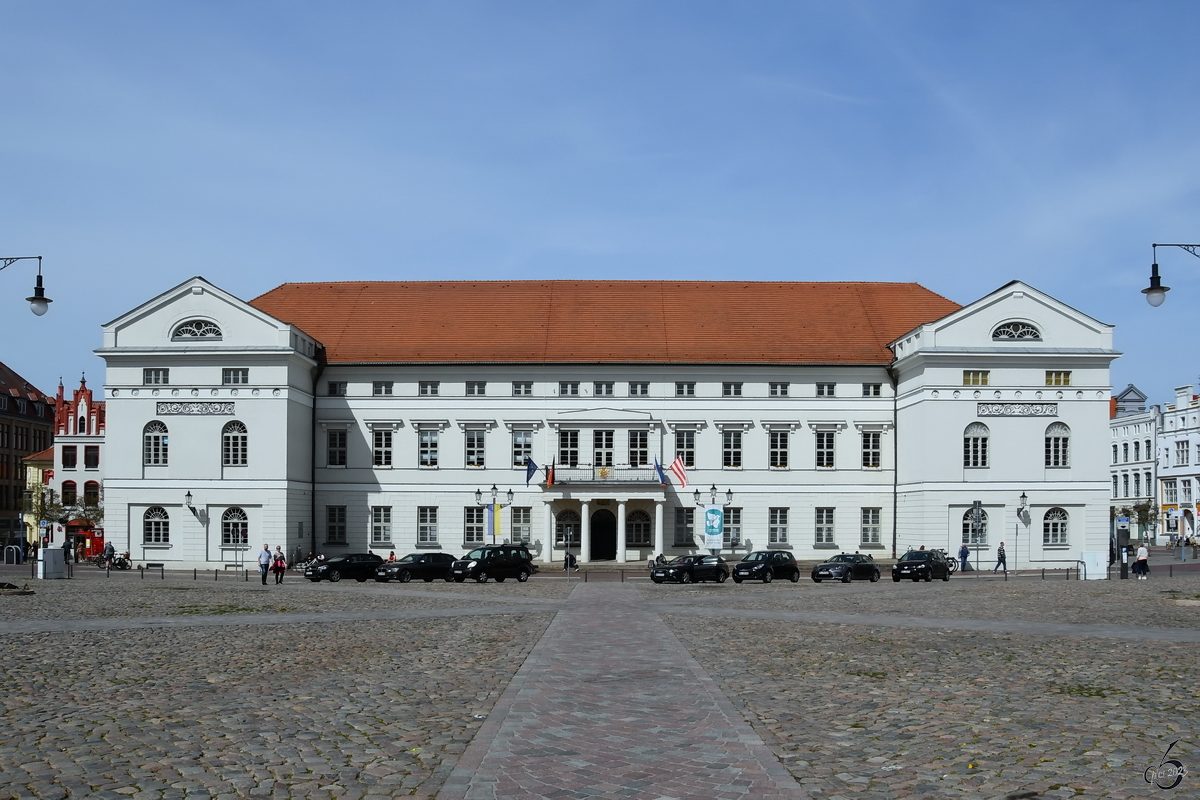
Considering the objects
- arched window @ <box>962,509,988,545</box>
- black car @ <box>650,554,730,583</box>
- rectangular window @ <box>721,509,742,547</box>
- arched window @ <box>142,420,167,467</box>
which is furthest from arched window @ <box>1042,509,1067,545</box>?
arched window @ <box>142,420,167,467</box>

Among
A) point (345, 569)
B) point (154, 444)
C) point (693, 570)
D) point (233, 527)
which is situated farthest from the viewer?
point (154, 444)

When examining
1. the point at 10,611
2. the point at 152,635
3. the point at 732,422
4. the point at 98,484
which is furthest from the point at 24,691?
the point at 98,484

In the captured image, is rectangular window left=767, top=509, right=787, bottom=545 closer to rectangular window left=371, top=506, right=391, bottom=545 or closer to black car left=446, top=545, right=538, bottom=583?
black car left=446, top=545, right=538, bottom=583

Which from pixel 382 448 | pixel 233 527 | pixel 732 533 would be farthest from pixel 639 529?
pixel 233 527

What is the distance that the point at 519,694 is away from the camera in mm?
14391

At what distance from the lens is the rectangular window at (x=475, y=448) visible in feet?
199

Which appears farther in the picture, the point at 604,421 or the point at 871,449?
the point at 871,449

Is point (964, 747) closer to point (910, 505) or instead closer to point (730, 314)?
point (910, 505)

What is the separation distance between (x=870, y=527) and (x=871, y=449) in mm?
4003

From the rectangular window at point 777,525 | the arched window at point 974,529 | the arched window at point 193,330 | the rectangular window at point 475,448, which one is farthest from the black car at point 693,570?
the arched window at point 193,330

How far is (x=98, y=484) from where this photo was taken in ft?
285

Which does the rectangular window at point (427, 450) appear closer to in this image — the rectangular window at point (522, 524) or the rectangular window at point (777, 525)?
the rectangular window at point (522, 524)

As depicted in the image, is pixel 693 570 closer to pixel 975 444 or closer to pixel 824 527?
pixel 824 527

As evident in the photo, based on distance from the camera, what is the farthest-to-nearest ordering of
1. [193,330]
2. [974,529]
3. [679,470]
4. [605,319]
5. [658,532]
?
[605,319], [658,532], [974,529], [193,330], [679,470]
